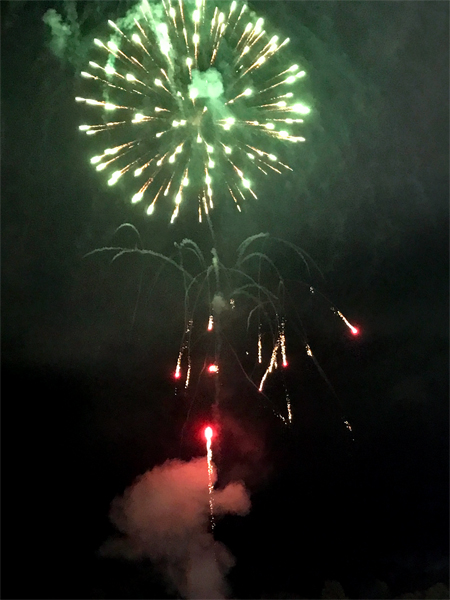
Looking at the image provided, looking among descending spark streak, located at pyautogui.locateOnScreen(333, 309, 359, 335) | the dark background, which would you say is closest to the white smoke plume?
the dark background

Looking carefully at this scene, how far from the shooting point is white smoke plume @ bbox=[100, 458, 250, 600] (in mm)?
6383

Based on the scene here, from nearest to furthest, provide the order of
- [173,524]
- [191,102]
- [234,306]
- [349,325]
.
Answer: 1. [191,102]
2. [234,306]
3. [173,524]
4. [349,325]

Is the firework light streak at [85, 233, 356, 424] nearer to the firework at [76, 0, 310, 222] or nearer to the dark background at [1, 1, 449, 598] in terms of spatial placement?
the dark background at [1, 1, 449, 598]

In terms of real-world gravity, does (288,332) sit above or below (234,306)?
below

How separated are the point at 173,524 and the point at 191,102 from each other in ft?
18.4

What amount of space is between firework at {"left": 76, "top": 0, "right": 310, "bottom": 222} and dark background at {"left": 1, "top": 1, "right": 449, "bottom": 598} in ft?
1.01

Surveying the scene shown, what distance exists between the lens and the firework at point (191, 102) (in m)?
5.29

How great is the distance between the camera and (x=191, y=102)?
5.42 m

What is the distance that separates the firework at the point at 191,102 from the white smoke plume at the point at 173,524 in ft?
12.1

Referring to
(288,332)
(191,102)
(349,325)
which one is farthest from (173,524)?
(191,102)

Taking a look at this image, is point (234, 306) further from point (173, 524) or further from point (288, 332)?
point (173, 524)

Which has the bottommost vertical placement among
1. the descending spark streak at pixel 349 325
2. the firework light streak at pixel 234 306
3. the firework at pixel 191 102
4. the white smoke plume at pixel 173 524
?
the white smoke plume at pixel 173 524

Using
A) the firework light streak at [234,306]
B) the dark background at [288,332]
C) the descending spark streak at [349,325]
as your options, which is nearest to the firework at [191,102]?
the dark background at [288,332]

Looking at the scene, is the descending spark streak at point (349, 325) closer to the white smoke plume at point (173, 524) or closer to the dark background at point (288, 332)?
the dark background at point (288, 332)
